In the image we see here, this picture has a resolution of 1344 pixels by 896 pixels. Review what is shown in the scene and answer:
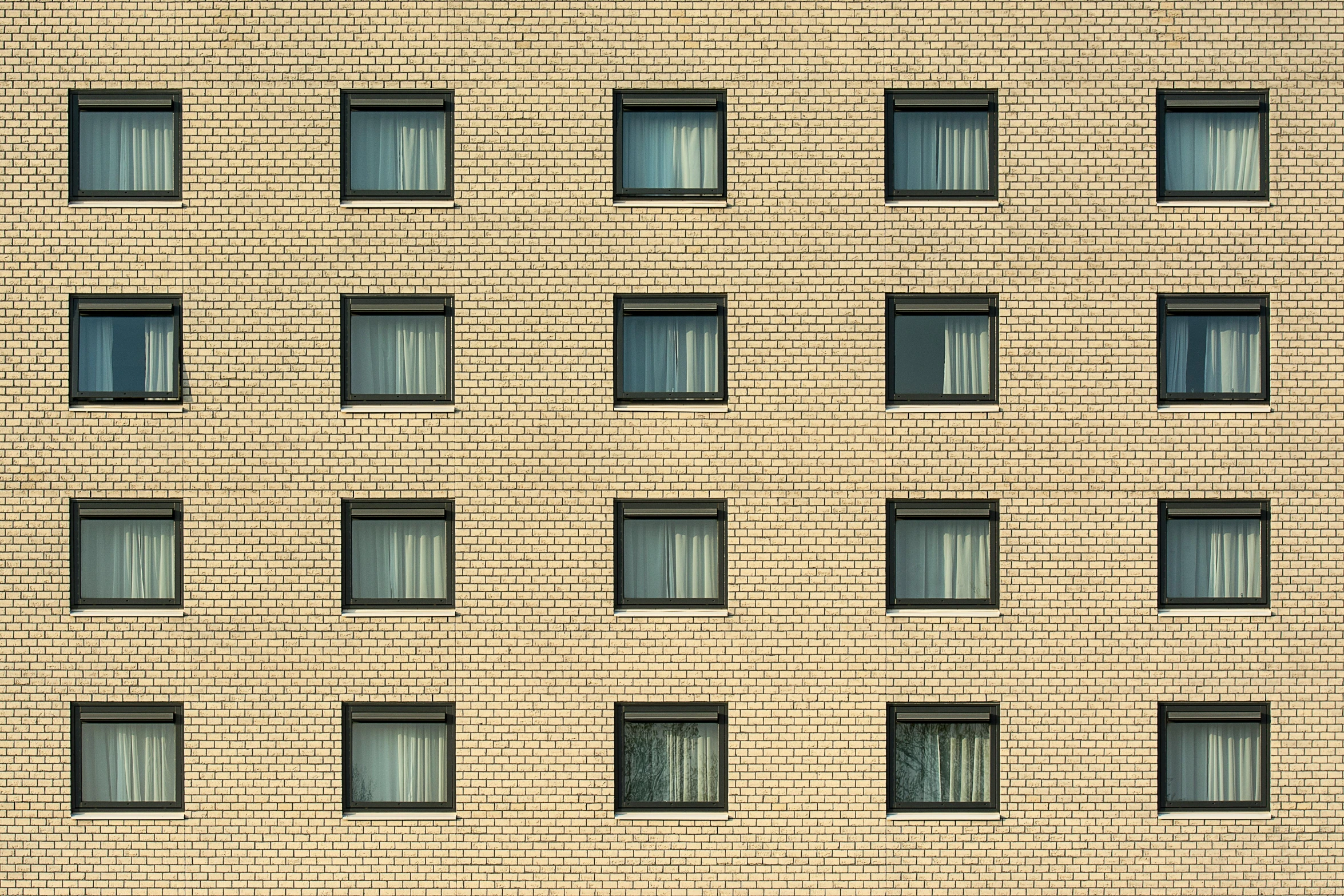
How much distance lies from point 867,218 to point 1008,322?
7.32 feet

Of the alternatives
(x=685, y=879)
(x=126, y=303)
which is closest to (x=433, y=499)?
(x=126, y=303)

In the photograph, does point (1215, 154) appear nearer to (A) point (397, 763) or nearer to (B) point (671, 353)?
(B) point (671, 353)

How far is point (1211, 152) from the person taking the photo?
1334 centimetres

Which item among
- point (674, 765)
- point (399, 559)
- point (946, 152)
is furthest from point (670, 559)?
point (946, 152)

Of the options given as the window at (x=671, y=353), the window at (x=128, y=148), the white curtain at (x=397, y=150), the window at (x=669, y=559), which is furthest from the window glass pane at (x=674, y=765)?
the window at (x=128, y=148)

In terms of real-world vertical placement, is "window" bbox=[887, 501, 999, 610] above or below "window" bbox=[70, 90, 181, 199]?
below

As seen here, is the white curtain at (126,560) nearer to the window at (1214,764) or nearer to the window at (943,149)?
the window at (943,149)

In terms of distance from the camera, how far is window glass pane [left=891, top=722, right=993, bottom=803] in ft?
42.7

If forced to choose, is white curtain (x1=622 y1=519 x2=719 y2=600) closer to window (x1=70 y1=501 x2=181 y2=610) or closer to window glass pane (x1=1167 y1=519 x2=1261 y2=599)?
window (x1=70 y1=501 x2=181 y2=610)

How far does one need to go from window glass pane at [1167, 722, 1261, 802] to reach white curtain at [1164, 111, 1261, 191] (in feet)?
23.0

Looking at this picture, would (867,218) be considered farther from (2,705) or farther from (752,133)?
(2,705)

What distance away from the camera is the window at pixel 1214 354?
13.1 m

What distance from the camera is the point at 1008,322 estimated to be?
42.7 feet

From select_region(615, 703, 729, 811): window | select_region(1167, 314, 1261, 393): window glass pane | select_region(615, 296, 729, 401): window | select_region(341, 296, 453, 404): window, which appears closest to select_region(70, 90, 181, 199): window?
select_region(341, 296, 453, 404): window
